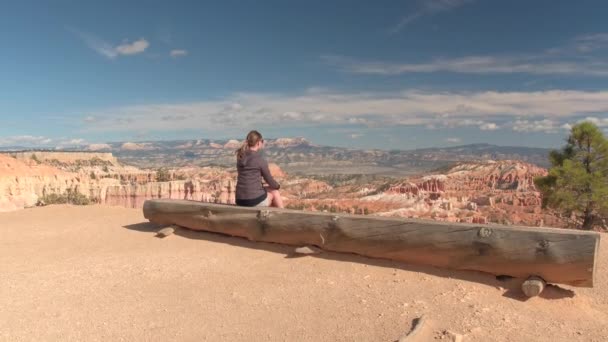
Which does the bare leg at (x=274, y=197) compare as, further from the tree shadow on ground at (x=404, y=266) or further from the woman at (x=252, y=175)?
the tree shadow on ground at (x=404, y=266)

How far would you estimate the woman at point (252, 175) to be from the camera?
754 centimetres

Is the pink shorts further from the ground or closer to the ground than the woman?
closer to the ground

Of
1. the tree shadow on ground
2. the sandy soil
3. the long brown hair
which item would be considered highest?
the long brown hair

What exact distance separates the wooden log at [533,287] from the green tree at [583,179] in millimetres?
17118

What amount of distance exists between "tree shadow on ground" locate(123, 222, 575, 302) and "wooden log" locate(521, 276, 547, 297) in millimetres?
106

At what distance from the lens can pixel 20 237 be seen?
28.7ft

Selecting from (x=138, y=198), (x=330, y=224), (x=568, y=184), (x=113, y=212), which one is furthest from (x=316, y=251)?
(x=138, y=198)

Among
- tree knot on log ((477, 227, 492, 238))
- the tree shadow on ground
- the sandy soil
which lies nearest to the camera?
the sandy soil

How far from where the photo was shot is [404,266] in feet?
18.9

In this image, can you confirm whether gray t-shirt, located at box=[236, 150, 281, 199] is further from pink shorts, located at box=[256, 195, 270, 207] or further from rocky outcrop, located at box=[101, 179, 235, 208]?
rocky outcrop, located at box=[101, 179, 235, 208]

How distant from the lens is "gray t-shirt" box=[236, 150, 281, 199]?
24.7ft

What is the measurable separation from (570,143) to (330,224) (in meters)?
19.7

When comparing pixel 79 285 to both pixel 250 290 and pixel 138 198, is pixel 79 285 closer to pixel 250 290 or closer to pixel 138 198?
pixel 250 290

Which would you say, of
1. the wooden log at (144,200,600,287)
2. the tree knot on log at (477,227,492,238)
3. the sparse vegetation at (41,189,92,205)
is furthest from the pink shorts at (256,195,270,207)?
the sparse vegetation at (41,189,92,205)
